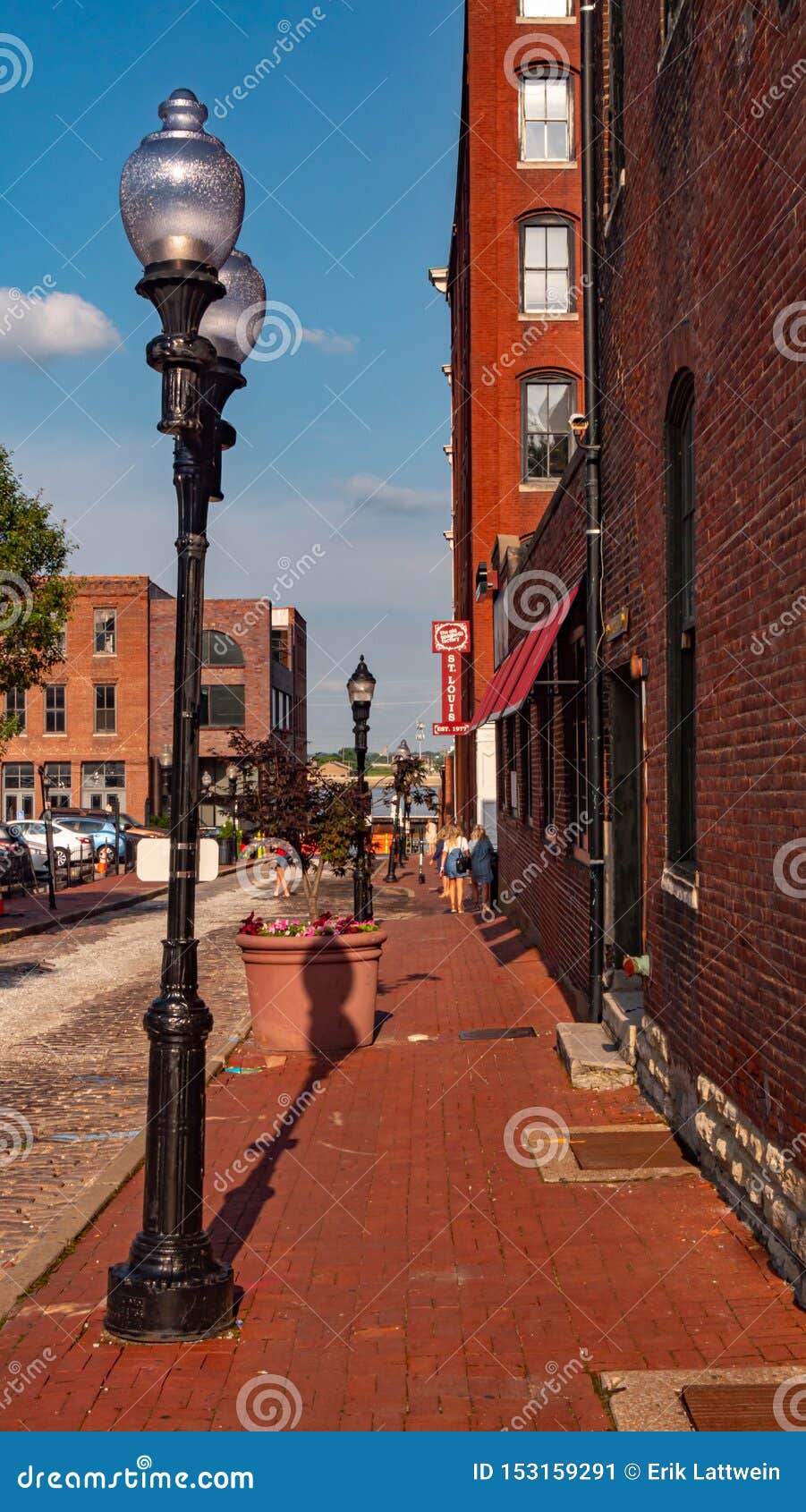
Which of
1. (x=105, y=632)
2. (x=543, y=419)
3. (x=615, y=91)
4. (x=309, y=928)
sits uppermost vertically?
(x=543, y=419)

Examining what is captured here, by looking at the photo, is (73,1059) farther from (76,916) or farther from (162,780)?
(162,780)

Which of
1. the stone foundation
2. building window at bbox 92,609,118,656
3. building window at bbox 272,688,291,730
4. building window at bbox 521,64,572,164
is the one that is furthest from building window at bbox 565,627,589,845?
building window at bbox 272,688,291,730

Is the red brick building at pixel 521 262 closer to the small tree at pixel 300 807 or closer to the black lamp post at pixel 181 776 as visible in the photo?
the small tree at pixel 300 807

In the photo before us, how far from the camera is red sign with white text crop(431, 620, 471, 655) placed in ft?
116

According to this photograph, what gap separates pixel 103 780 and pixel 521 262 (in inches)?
1356

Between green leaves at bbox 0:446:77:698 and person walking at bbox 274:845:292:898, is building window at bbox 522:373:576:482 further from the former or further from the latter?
green leaves at bbox 0:446:77:698

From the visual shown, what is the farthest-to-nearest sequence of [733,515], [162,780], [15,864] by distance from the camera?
[162,780] → [15,864] → [733,515]

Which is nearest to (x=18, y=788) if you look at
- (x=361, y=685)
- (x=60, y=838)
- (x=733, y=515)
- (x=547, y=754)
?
(x=60, y=838)

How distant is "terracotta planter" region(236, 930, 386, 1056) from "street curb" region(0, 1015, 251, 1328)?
2.79 meters

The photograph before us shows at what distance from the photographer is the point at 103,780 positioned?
6119 centimetres

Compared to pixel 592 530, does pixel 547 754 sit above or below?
below

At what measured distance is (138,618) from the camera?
61844 millimetres

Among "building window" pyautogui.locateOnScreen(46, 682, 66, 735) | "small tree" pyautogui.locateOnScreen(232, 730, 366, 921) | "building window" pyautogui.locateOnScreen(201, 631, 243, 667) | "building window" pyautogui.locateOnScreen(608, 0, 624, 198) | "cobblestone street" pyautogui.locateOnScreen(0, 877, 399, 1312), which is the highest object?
"building window" pyautogui.locateOnScreen(201, 631, 243, 667)

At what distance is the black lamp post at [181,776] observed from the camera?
548 centimetres
